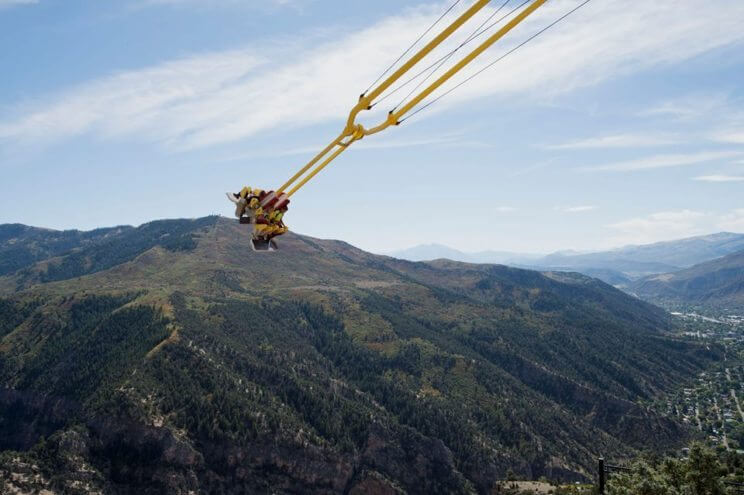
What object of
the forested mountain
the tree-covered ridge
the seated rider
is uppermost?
the seated rider

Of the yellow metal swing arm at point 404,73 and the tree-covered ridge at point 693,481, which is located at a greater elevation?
the yellow metal swing arm at point 404,73

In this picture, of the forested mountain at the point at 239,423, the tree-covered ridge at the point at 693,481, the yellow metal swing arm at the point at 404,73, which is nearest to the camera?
the yellow metal swing arm at the point at 404,73

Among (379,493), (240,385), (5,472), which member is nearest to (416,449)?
(379,493)

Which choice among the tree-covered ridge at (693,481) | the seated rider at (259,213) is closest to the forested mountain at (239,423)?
the seated rider at (259,213)

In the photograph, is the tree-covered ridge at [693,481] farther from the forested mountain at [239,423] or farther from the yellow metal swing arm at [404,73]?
the forested mountain at [239,423]

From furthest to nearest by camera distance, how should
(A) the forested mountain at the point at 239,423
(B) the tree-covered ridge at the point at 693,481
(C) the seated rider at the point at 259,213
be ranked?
(A) the forested mountain at the point at 239,423 → (B) the tree-covered ridge at the point at 693,481 → (C) the seated rider at the point at 259,213

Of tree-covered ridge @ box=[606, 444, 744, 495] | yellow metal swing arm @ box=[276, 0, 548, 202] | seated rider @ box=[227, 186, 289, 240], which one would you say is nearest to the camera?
yellow metal swing arm @ box=[276, 0, 548, 202]

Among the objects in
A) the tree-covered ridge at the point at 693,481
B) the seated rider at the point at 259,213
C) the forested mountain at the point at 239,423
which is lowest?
the forested mountain at the point at 239,423

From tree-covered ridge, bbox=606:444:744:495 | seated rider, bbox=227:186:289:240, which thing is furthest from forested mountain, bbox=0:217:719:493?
tree-covered ridge, bbox=606:444:744:495

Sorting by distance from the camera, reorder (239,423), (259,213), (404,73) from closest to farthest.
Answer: (404,73), (259,213), (239,423)

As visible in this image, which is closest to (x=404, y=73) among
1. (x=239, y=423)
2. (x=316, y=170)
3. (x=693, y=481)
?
(x=316, y=170)

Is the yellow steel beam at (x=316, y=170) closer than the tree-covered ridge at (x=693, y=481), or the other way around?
the yellow steel beam at (x=316, y=170)

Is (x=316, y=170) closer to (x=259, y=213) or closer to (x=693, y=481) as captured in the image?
(x=259, y=213)

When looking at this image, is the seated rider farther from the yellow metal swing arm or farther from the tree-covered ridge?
the tree-covered ridge
